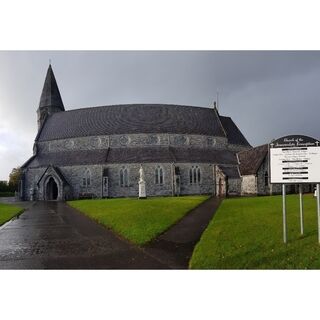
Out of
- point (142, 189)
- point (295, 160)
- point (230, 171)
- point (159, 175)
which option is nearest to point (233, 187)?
point (230, 171)

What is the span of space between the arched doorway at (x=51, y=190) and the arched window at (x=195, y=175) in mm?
13360

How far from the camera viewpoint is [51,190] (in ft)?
104

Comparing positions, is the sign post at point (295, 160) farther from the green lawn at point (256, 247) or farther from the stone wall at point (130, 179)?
the stone wall at point (130, 179)

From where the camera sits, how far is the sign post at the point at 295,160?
8453 millimetres

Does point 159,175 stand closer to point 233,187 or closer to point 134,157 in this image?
point 134,157

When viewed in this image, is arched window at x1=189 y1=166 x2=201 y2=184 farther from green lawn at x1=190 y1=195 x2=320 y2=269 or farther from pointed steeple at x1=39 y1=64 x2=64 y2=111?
pointed steeple at x1=39 y1=64 x2=64 y2=111

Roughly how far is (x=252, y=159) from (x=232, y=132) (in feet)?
13.2

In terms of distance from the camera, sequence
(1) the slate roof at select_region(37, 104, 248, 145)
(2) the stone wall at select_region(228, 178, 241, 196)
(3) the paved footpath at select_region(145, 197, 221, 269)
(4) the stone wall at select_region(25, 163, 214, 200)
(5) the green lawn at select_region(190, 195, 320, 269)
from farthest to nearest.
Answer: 1. (4) the stone wall at select_region(25, 163, 214, 200)
2. (2) the stone wall at select_region(228, 178, 241, 196)
3. (1) the slate roof at select_region(37, 104, 248, 145)
4. (3) the paved footpath at select_region(145, 197, 221, 269)
5. (5) the green lawn at select_region(190, 195, 320, 269)

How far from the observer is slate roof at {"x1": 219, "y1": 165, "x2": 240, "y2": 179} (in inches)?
1169

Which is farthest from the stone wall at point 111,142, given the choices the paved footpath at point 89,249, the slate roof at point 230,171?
the paved footpath at point 89,249

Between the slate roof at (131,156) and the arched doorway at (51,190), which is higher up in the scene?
the slate roof at (131,156)

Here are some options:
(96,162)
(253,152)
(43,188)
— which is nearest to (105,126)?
(96,162)

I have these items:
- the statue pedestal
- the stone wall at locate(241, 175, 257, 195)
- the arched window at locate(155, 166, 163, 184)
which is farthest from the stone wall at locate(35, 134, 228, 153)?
the stone wall at locate(241, 175, 257, 195)

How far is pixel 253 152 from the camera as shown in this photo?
1195 inches
